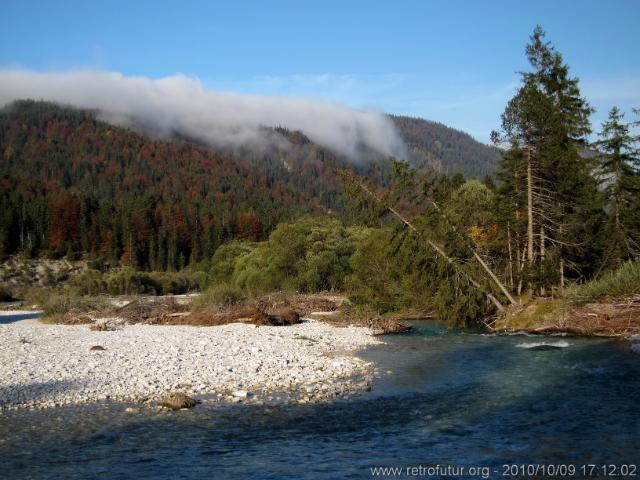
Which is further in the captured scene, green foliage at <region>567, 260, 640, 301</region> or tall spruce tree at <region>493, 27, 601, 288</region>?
tall spruce tree at <region>493, 27, 601, 288</region>

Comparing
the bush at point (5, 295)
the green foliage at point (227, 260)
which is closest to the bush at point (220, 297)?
the green foliage at point (227, 260)

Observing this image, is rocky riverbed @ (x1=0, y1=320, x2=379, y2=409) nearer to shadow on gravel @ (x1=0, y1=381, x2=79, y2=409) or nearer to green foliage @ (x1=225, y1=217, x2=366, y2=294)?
shadow on gravel @ (x1=0, y1=381, x2=79, y2=409)

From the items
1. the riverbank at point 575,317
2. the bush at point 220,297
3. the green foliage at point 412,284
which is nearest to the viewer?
the riverbank at point 575,317

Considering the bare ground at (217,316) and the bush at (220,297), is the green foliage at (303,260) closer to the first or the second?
the bare ground at (217,316)

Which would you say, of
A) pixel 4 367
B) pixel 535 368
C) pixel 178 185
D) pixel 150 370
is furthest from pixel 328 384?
pixel 178 185

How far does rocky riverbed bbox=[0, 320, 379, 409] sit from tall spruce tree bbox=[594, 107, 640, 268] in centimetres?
1697

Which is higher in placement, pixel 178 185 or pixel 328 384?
pixel 178 185

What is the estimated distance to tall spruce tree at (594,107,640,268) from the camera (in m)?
31.7

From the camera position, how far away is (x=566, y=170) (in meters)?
28.1

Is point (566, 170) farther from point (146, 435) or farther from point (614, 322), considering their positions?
point (146, 435)

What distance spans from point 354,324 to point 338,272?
23.0m

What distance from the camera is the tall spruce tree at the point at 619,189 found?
31672mm

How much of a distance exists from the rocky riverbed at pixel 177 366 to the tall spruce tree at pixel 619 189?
17.0m

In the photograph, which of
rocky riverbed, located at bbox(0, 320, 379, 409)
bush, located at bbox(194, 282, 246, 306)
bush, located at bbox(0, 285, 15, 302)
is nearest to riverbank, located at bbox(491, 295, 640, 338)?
rocky riverbed, located at bbox(0, 320, 379, 409)
